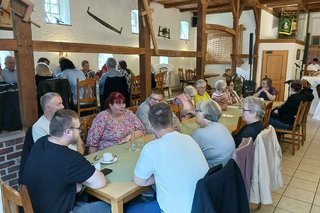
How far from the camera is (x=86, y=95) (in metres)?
4.18

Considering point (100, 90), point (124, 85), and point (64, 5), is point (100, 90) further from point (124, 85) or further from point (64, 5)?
point (64, 5)

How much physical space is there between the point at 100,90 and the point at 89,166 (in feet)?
9.45

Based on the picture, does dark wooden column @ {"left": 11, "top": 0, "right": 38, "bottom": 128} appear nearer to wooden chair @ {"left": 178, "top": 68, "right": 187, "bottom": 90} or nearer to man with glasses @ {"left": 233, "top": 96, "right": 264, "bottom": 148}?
man with glasses @ {"left": 233, "top": 96, "right": 264, "bottom": 148}

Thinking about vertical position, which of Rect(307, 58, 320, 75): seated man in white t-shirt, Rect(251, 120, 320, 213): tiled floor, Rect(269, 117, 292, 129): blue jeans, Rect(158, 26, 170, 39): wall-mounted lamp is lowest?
Rect(251, 120, 320, 213): tiled floor

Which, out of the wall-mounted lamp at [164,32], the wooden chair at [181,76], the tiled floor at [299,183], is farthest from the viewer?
the wooden chair at [181,76]

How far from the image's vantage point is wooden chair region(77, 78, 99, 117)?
4043 mm

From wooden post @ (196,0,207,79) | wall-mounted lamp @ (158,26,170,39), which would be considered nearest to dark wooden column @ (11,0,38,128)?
wooden post @ (196,0,207,79)

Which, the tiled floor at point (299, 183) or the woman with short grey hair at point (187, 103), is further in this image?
the woman with short grey hair at point (187, 103)

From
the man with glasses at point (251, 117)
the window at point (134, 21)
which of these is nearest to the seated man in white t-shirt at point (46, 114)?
the man with glasses at point (251, 117)

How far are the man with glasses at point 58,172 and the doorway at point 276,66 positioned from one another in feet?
25.4

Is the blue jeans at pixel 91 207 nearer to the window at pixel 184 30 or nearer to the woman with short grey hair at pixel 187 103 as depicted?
the woman with short grey hair at pixel 187 103

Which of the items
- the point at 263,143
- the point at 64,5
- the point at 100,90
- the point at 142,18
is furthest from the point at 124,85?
the point at 64,5

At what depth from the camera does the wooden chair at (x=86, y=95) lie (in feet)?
13.3

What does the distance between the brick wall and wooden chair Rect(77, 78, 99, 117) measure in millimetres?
1656
